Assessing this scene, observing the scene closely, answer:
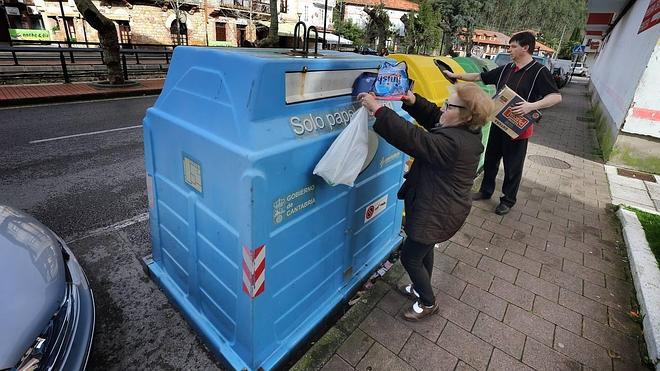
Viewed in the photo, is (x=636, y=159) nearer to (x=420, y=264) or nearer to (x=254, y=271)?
(x=420, y=264)

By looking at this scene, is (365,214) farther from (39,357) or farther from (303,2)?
(303,2)

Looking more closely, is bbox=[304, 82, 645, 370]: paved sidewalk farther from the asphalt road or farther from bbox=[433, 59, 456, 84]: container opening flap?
bbox=[433, 59, 456, 84]: container opening flap

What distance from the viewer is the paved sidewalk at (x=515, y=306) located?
2299 millimetres

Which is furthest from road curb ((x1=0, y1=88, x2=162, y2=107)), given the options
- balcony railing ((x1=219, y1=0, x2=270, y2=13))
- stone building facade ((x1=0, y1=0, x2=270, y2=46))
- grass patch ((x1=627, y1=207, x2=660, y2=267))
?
balcony railing ((x1=219, y1=0, x2=270, y2=13))

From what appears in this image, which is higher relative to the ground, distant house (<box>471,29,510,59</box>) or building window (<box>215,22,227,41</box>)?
distant house (<box>471,29,510,59</box>)

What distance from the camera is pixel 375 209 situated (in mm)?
2713

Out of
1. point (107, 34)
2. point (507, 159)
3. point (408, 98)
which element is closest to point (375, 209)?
point (408, 98)

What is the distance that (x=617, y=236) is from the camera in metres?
4.03

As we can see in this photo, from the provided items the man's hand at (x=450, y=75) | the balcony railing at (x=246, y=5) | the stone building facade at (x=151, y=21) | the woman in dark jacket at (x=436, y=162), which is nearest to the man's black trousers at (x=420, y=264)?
the woman in dark jacket at (x=436, y=162)

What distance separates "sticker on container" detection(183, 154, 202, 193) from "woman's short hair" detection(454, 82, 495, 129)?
150 centimetres

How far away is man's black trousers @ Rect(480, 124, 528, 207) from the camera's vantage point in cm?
406

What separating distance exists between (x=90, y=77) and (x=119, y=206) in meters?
10.1

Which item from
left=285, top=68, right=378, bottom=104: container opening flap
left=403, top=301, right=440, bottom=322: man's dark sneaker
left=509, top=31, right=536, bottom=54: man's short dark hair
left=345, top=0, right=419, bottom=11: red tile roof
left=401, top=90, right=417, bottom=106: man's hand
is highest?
left=345, top=0, right=419, bottom=11: red tile roof

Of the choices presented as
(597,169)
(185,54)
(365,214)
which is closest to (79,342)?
(185,54)
